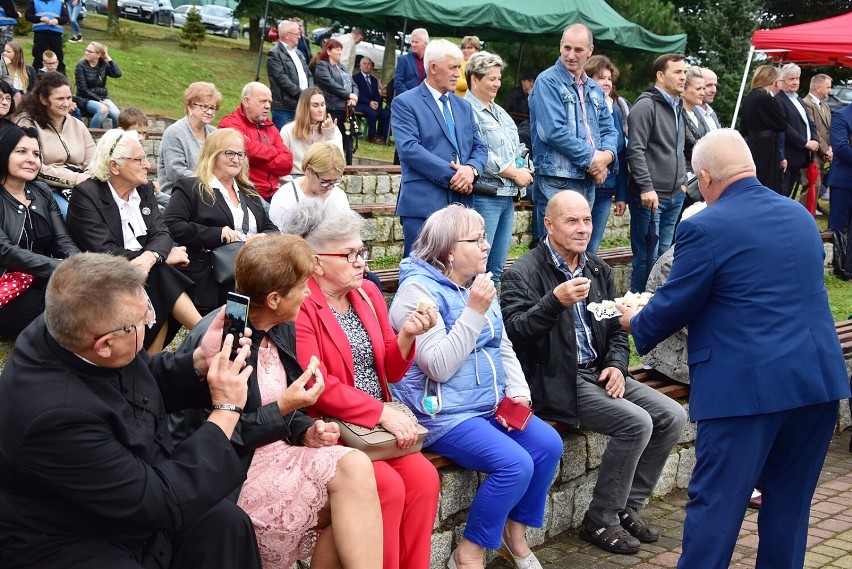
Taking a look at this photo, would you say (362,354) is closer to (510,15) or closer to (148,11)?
(510,15)

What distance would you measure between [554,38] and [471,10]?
370 centimetres

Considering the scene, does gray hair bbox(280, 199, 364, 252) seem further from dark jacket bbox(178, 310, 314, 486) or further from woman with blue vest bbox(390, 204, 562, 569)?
dark jacket bbox(178, 310, 314, 486)

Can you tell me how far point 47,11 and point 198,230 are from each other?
10317mm

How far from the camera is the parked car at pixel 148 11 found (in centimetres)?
3575

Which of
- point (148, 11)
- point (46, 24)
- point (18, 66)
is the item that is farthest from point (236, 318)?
point (148, 11)

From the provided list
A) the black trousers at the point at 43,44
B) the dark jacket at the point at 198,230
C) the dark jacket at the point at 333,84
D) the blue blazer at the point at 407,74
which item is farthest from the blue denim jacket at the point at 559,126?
the black trousers at the point at 43,44

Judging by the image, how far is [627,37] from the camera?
18.9 meters

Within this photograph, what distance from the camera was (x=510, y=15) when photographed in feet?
58.6

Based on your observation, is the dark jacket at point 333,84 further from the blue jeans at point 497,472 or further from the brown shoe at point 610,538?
the blue jeans at point 497,472

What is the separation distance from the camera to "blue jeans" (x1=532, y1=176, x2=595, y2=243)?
304 inches

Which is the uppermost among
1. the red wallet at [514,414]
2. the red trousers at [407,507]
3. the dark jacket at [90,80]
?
the dark jacket at [90,80]

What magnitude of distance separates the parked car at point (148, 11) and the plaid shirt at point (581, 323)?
3302 cm

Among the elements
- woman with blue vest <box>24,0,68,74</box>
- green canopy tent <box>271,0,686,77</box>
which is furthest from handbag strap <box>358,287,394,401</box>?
green canopy tent <box>271,0,686,77</box>

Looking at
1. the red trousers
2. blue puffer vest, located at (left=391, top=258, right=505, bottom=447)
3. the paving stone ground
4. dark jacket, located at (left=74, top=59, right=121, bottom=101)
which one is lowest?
the paving stone ground
